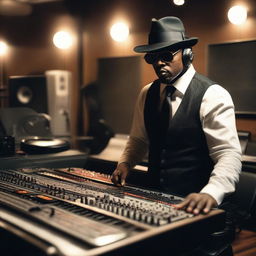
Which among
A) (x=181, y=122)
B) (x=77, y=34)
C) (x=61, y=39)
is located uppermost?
(x=77, y=34)

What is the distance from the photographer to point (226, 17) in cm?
495

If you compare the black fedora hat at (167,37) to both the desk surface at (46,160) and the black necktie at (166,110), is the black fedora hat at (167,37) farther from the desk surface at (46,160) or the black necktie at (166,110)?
the desk surface at (46,160)

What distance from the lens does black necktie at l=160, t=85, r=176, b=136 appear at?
7.23 ft

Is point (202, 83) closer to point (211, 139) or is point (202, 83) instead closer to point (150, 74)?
point (211, 139)

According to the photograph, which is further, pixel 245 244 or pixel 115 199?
pixel 245 244

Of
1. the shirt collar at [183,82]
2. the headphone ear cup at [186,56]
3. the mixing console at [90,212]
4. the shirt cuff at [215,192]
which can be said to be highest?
the headphone ear cup at [186,56]

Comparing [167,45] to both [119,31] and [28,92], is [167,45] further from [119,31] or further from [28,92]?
[28,92]

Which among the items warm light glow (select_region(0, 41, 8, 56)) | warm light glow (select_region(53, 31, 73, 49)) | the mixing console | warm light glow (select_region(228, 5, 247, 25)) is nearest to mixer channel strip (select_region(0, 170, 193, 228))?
the mixing console

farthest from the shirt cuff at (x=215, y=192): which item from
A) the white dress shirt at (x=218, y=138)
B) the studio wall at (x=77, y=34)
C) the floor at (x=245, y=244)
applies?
the studio wall at (x=77, y=34)

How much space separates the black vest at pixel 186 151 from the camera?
210 centimetres

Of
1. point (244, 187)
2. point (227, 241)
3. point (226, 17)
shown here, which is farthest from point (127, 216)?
point (226, 17)

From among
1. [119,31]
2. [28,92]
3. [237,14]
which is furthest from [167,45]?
[28,92]

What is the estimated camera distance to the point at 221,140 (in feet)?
6.29

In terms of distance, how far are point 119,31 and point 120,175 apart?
4295 millimetres
